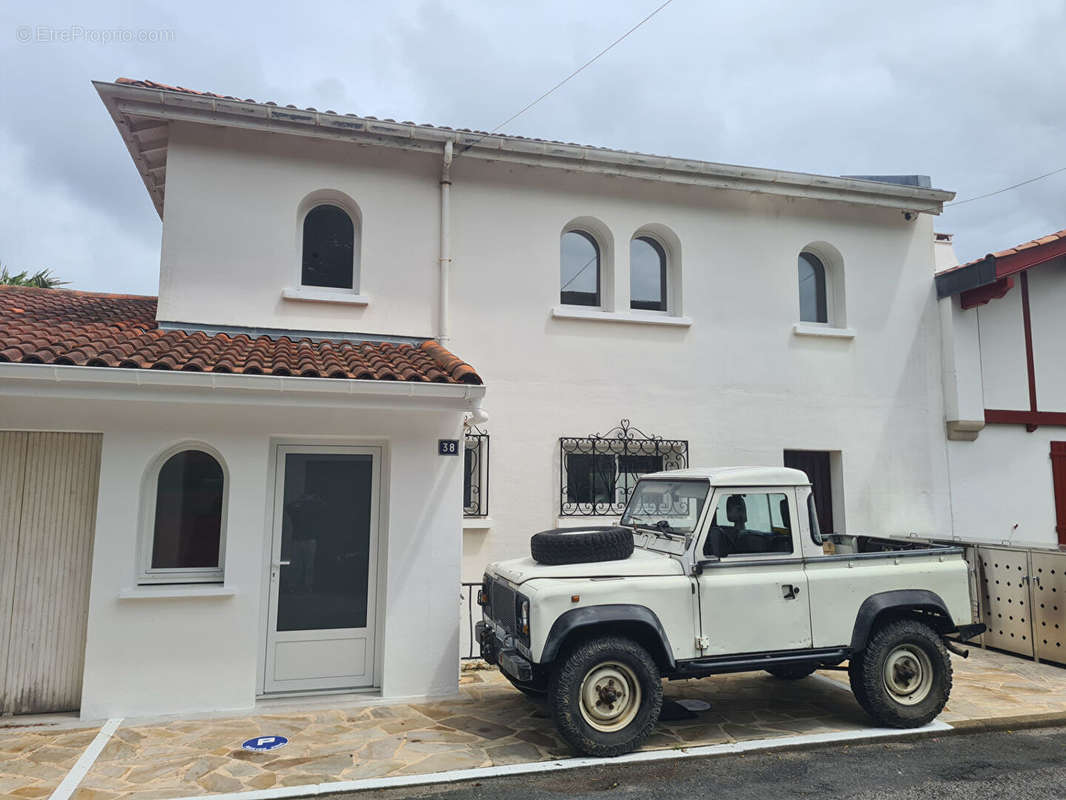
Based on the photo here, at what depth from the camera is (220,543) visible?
6812 millimetres

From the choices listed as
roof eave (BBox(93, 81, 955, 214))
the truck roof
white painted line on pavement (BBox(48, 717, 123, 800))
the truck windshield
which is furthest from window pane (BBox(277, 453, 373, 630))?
roof eave (BBox(93, 81, 955, 214))

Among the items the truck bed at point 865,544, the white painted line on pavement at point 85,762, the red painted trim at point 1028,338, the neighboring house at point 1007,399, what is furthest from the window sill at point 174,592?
the red painted trim at point 1028,338

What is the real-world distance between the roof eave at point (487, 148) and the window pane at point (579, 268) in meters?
0.97

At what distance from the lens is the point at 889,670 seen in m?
6.20

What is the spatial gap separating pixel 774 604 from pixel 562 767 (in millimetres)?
2111

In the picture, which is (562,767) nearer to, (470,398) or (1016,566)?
(470,398)

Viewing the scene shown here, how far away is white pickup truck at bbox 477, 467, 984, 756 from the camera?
18.1 ft

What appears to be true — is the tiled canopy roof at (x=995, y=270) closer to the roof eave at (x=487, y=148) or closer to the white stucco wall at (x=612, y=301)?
the white stucco wall at (x=612, y=301)

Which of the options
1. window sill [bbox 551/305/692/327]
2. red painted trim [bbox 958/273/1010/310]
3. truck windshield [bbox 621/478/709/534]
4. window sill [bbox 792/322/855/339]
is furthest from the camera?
red painted trim [bbox 958/273/1010/310]

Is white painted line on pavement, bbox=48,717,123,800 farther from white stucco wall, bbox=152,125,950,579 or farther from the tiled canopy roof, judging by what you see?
the tiled canopy roof

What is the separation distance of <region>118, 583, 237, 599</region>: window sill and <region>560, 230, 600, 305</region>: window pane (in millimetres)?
5521

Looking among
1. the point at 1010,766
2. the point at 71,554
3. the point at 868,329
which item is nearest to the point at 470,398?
the point at 71,554

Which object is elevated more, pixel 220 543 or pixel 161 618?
pixel 220 543

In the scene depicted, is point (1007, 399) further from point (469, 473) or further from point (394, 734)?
point (394, 734)
